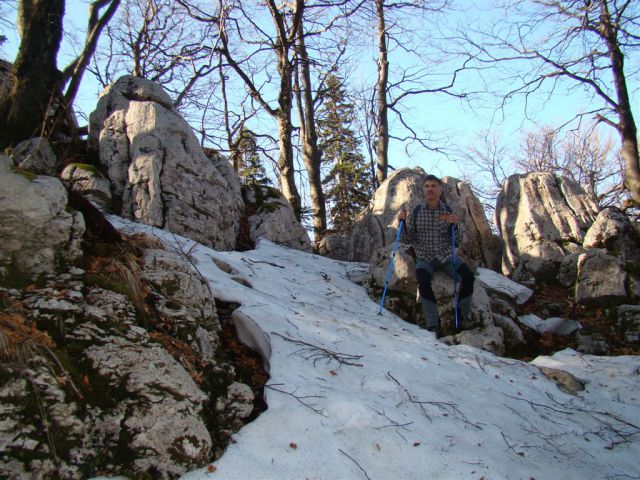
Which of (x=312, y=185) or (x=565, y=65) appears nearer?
(x=565, y=65)

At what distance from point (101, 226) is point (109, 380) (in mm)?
1695

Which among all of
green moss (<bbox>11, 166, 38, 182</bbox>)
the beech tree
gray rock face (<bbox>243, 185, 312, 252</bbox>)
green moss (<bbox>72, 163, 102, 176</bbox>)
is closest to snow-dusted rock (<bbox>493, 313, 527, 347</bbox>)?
gray rock face (<bbox>243, 185, 312, 252</bbox>)

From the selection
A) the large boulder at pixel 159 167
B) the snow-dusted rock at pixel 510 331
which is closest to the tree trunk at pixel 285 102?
the large boulder at pixel 159 167

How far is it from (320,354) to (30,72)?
834 centimetres

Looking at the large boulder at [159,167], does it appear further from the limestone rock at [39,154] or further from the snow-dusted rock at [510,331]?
the snow-dusted rock at [510,331]

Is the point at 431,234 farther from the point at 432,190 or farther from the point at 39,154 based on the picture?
the point at 39,154

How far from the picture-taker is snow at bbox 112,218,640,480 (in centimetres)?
289

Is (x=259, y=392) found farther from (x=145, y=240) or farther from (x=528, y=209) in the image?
(x=528, y=209)

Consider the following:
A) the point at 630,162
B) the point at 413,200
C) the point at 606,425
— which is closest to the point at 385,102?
the point at 413,200

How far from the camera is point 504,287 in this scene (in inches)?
324

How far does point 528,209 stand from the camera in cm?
1050

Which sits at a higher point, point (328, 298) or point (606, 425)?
point (328, 298)

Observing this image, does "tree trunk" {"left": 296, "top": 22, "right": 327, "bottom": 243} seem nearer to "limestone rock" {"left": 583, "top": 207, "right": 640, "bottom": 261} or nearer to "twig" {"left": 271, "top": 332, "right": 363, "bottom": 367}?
"limestone rock" {"left": 583, "top": 207, "right": 640, "bottom": 261}

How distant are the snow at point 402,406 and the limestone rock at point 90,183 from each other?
316 centimetres
